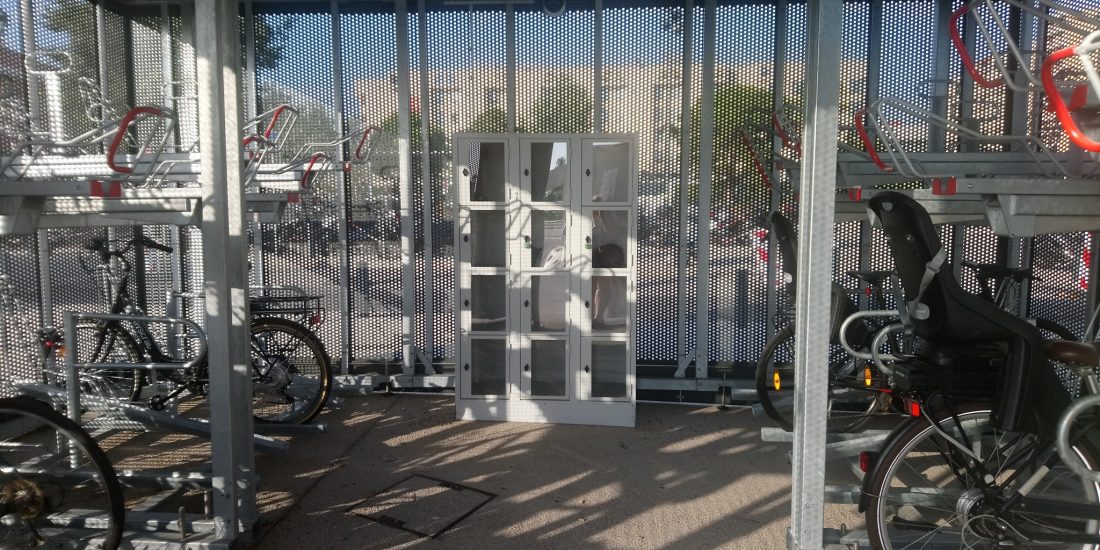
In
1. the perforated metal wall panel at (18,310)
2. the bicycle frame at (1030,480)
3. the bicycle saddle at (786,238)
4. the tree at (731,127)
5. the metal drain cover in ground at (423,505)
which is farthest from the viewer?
the tree at (731,127)

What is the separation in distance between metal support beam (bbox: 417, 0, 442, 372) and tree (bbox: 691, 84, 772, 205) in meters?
2.17

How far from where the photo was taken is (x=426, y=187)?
6.12m

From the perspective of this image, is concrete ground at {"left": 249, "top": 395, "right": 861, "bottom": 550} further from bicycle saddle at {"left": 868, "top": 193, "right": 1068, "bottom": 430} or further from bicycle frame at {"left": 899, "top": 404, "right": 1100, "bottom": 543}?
bicycle saddle at {"left": 868, "top": 193, "right": 1068, "bottom": 430}

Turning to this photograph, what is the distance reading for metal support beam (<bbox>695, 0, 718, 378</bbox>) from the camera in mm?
5855

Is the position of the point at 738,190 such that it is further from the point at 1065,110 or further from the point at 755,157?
the point at 1065,110

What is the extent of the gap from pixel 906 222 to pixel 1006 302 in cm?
246

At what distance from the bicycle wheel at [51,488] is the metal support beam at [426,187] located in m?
3.07

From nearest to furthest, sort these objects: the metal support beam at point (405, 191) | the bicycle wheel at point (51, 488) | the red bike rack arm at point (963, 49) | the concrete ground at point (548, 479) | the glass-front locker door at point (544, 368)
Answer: the red bike rack arm at point (963, 49) < the bicycle wheel at point (51, 488) < the concrete ground at point (548, 479) < the glass-front locker door at point (544, 368) < the metal support beam at point (405, 191)

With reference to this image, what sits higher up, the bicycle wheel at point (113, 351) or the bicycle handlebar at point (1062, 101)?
the bicycle handlebar at point (1062, 101)

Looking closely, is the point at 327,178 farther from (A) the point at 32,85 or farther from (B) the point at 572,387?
(B) the point at 572,387

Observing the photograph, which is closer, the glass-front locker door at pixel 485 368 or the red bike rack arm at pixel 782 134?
the red bike rack arm at pixel 782 134

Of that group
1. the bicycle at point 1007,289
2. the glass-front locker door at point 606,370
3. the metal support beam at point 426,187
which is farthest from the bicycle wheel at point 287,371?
the bicycle at point 1007,289

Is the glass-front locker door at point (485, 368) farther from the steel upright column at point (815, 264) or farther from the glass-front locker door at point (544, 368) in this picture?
the steel upright column at point (815, 264)

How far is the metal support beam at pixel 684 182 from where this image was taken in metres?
5.90
